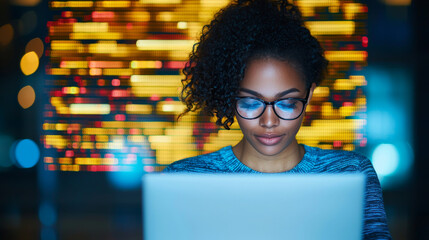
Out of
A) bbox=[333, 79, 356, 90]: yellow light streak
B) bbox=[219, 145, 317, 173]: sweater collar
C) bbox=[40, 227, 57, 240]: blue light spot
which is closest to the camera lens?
bbox=[219, 145, 317, 173]: sweater collar

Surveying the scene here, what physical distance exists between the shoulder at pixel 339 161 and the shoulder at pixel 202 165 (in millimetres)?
339

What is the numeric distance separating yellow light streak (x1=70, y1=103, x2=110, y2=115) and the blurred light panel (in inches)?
0.4

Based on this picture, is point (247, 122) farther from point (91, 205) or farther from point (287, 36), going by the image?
point (91, 205)

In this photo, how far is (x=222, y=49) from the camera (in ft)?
4.53

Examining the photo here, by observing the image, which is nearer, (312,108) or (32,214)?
(312,108)

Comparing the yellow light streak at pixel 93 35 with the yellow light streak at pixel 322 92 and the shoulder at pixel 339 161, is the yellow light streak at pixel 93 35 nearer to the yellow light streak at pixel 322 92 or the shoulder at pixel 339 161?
the yellow light streak at pixel 322 92

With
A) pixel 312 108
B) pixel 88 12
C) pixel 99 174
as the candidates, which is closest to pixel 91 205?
pixel 99 174

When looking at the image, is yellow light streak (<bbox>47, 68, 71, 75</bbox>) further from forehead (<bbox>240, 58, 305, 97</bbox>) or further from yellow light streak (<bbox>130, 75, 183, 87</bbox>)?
forehead (<bbox>240, 58, 305, 97</bbox>)

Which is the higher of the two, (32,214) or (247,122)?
(247,122)

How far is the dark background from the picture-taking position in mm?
3664

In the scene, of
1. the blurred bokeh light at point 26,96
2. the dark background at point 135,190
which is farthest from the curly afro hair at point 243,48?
the blurred bokeh light at point 26,96

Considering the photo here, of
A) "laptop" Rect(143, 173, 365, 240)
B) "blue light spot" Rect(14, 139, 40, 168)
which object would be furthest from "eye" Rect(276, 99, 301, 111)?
"blue light spot" Rect(14, 139, 40, 168)

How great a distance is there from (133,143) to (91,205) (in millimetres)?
930

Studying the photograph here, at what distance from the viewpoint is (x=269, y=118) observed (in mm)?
1260
